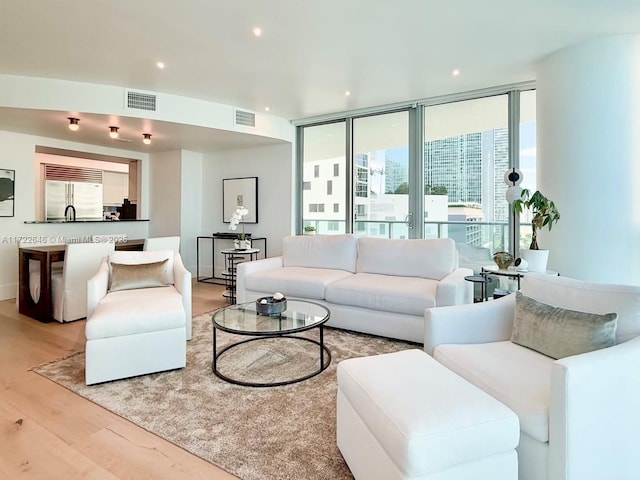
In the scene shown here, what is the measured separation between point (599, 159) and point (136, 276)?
4267 mm

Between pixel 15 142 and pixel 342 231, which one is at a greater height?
pixel 15 142

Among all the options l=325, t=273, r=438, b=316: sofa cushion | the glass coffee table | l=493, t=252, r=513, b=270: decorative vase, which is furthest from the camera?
l=325, t=273, r=438, b=316: sofa cushion

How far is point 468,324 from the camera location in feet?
6.84

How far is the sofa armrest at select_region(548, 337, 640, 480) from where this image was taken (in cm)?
129

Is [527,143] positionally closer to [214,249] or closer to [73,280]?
[214,249]

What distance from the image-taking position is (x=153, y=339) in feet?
8.63

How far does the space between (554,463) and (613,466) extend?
27 centimetres

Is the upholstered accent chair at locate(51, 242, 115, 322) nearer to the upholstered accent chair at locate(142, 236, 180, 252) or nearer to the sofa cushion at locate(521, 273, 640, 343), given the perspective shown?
the upholstered accent chair at locate(142, 236, 180, 252)

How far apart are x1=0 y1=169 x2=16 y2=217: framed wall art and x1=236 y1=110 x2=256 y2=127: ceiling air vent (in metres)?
3.16

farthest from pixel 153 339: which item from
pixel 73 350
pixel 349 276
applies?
pixel 349 276

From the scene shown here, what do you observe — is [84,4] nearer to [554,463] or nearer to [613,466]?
[554,463]

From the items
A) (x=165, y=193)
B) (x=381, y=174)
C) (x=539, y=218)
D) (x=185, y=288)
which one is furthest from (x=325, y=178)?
(x=539, y=218)

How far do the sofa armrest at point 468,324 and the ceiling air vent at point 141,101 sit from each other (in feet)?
13.4

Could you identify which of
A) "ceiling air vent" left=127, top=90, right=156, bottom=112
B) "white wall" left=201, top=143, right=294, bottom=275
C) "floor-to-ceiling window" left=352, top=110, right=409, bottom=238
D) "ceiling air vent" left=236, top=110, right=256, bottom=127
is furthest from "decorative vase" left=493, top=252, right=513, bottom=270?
"ceiling air vent" left=127, top=90, right=156, bottom=112
